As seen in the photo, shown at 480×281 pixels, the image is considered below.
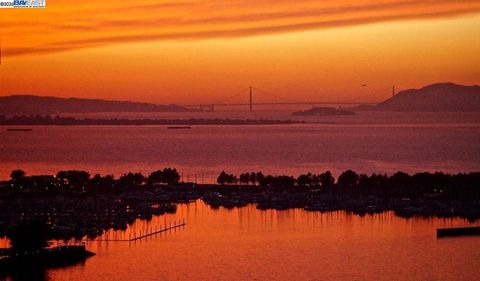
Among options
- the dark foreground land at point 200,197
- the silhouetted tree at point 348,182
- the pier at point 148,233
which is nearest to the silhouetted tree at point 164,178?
the dark foreground land at point 200,197

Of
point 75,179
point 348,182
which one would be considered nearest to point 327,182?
point 348,182

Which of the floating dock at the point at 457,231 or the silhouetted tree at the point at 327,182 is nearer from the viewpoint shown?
the floating dock at the point at 457,231

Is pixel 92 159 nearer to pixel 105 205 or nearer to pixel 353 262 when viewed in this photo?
pixel 105 205

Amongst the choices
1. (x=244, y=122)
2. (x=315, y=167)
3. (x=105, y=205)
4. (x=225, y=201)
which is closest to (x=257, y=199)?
(x=225, y=201)

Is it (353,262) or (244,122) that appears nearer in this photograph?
→ (353,262)

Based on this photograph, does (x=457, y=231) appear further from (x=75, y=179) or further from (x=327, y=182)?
(x=75, y=179)

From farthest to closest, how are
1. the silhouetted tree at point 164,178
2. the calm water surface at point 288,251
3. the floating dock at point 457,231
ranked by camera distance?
the silhouetted tree at point 164,178
the floating dock at point 457,231
the calm water surface at point 288,251

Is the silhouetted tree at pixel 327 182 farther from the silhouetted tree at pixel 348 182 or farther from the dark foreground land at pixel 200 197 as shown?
the silhouetted tree at pixel 348 182
